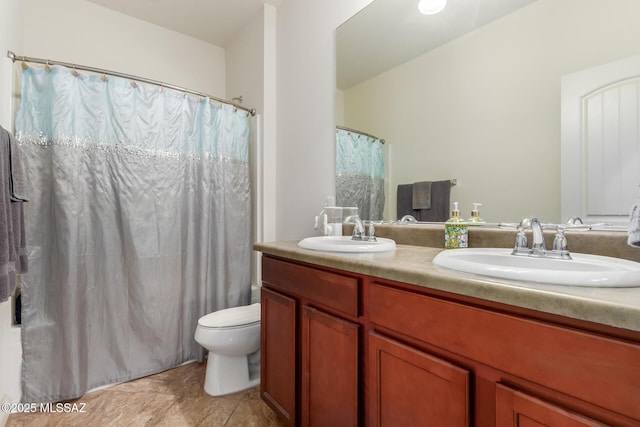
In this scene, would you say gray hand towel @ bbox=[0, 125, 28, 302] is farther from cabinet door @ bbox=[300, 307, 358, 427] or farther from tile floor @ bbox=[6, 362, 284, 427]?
cabinet door @ bbox=[300, 307, 358, 427]

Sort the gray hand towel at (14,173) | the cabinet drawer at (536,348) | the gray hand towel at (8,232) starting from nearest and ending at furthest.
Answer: the cabinet drawer at (536,348) < the gray hand towel at (8,232) < the gray hand towel at (14,173)

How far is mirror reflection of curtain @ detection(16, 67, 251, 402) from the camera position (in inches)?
63.6

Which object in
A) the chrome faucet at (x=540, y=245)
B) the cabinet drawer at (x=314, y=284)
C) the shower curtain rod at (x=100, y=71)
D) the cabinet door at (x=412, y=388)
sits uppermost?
the shower curtain rod at (x=100, y=71)

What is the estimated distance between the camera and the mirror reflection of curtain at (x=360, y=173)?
1.67 meters

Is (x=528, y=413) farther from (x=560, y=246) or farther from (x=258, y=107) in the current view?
(x=258, y=107)

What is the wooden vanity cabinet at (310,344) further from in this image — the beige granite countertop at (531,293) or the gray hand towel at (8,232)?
the gray hand towel at (8,232)

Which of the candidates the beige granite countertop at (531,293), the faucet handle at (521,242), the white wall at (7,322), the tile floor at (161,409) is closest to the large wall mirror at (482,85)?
the faucet handle at (521,242)

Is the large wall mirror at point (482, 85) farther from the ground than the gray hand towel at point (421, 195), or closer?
farther from the ground

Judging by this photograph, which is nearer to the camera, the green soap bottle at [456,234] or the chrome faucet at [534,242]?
the chrome faucet at [534,242]

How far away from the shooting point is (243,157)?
91.5 inches

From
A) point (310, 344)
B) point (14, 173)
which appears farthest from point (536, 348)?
point (14, 173)

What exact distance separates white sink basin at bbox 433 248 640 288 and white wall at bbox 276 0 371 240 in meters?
1.07

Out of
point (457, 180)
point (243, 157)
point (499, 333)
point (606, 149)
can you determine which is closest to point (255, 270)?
point (243, 157)

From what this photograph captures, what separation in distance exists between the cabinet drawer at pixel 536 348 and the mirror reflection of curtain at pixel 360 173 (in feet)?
3.00
